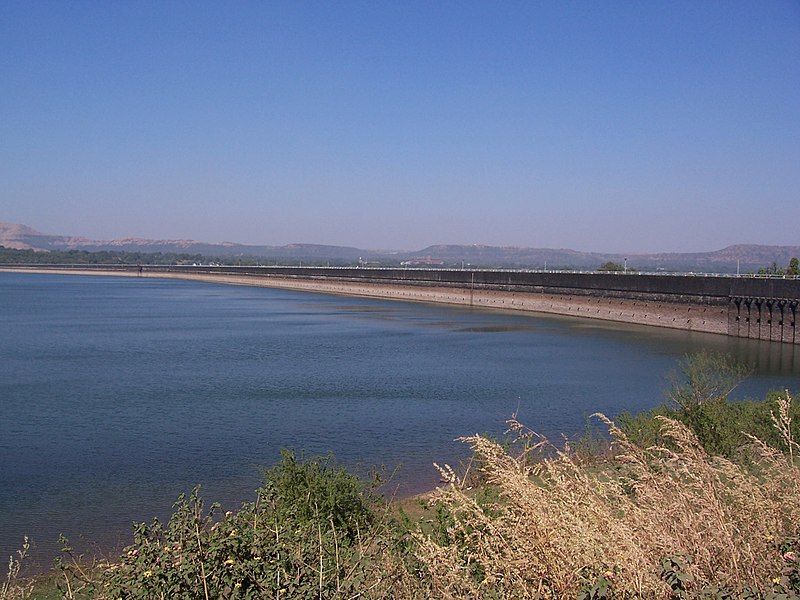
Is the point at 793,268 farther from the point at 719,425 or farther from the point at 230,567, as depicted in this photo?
the point at 230,567

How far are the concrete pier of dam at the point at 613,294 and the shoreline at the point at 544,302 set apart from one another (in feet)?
0.22

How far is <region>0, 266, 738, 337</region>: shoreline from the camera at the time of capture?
46.2 meters

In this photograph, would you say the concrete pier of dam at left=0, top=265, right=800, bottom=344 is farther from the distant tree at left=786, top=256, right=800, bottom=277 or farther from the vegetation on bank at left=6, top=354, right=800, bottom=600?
the vegetation on bank at left=6, top=354, right=800, bottom=600

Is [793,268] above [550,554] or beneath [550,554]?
above

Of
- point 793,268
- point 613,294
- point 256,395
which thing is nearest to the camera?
point 256,395

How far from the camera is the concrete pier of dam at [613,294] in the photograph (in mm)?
41406

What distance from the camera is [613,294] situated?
5469 centimetres

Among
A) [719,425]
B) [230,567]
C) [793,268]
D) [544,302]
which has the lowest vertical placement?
[544,302]

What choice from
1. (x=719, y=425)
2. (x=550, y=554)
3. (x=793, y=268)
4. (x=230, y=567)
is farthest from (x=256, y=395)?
(x=793, y=268)

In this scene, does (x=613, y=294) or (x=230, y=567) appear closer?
(x=230, y=567)

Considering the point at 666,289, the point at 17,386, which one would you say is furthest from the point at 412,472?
the point at 666,289

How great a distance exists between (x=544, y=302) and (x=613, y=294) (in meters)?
8.03

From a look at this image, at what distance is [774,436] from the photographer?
13.6 metres

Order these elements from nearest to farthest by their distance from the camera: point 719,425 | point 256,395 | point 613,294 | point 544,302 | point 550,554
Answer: point 550,554, point 719,425, point 256,395, point 613,294, point 544,302
